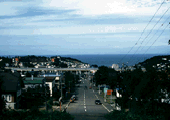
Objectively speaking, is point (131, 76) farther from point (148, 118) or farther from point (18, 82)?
point (18, 82)

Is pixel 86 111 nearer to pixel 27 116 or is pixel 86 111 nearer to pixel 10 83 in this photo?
pixel 10 83

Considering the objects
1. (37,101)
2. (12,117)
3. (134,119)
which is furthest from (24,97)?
(134,119)

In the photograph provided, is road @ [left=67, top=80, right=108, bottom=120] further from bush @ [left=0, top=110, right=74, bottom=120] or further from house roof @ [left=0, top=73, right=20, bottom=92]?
house roof @ [left=0, top=73, right=20, bottom=92]

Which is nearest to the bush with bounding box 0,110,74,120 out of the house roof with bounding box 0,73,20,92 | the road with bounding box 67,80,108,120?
the road with bounding box 67,80,108,120

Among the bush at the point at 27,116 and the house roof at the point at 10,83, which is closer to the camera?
the bush at the point at 27,116

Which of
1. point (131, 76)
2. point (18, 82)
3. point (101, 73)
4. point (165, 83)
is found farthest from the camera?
point (101, 73)

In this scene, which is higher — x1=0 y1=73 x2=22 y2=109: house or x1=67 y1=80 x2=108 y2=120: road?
x1=0 y1=73 x2=22 y2=109: house

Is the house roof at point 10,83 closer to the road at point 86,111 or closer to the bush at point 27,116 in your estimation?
the road at point 86,111

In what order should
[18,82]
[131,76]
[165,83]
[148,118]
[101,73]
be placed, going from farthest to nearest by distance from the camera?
[101,73], [18,82], [131,76], [148,118], [165,83]

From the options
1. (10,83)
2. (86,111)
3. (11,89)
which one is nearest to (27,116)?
(86,111)

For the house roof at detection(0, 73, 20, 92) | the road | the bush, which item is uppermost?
the house roof at detection(0, 73, 20, 92)

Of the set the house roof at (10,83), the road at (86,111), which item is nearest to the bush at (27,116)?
the road at (86,111)
